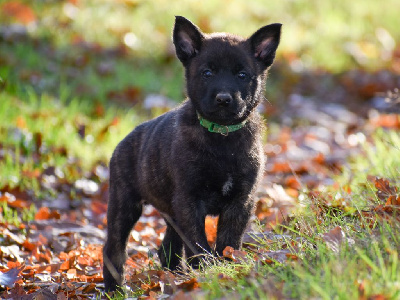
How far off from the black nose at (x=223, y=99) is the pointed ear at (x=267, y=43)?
0.66 meters

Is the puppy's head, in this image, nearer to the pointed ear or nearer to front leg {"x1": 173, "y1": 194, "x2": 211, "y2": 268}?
the pointed ear

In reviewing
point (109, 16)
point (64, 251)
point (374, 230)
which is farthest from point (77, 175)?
point (109, 16)

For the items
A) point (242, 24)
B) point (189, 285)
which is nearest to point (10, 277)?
point (189, 285)

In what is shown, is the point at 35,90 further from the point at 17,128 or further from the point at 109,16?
the point at 109,16

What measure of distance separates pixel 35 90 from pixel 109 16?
3.57 metres

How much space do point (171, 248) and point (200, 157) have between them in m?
0.95

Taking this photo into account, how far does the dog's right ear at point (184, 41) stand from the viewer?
15.6ft

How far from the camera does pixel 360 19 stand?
47.3ft

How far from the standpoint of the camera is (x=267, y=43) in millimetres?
4863

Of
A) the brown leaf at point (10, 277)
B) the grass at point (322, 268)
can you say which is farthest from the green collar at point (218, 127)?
the brown leaf at point (10, 277)

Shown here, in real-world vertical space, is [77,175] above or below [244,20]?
below

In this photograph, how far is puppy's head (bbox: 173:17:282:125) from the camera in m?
4.43

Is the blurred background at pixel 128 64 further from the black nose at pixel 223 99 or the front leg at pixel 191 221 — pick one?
the black nose at pixel 223 99

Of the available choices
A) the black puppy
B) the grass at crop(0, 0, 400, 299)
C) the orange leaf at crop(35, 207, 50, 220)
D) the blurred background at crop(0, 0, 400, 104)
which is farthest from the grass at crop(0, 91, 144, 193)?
the black puppy
